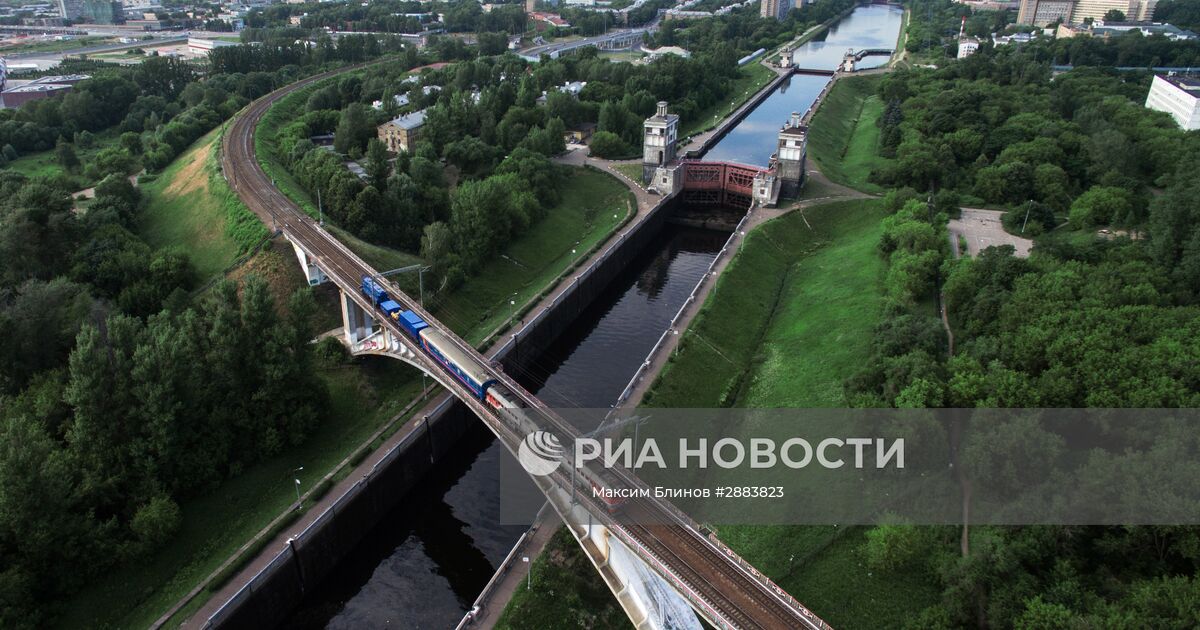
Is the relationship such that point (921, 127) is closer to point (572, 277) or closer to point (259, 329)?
point (572, 277)

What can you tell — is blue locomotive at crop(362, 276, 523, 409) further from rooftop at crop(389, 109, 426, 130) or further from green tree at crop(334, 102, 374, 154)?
rooftop at crop(389, 109, 426, 130)

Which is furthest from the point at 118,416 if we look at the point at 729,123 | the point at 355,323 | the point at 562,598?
the point at 729,123

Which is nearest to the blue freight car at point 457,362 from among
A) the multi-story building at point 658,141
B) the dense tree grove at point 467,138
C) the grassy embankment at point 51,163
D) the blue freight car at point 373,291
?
the blue freight car at point 373,291

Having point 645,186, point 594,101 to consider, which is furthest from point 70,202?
point 594,101

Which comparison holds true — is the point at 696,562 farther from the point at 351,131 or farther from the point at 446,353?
the point at 351,131

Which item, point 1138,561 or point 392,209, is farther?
point 392,209

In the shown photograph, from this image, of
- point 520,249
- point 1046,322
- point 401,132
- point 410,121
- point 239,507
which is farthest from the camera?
point 410,121

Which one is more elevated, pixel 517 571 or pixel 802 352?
pixel 802 352
